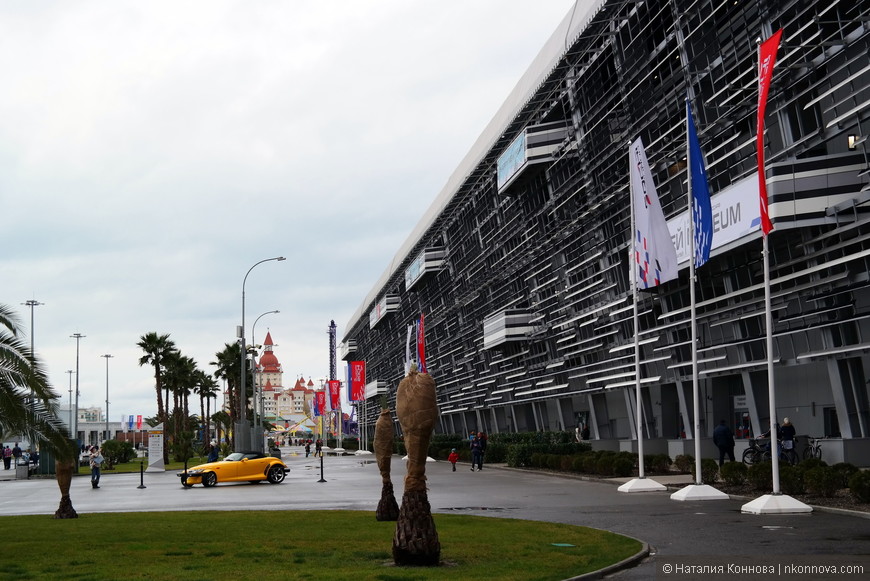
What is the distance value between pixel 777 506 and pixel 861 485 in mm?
1787

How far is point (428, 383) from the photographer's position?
42.7ft

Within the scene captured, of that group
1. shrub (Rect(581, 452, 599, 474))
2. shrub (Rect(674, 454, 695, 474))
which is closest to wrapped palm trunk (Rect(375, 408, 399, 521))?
shrub (Rect(674, 454, 695, 474))

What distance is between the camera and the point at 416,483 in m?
12.4

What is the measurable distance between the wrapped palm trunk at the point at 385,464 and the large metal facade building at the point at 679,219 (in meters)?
13.8

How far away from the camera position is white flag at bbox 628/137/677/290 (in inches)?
1016

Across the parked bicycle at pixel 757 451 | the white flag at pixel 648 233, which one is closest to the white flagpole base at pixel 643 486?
the white flag at pixel 648 233

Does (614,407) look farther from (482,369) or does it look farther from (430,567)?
(430,567)

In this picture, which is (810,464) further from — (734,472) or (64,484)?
(64,484)

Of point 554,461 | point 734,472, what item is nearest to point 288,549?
point 734,472

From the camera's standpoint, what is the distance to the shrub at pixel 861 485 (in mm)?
19000

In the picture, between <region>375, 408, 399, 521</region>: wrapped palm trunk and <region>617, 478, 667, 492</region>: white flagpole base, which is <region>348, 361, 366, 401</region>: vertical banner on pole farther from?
<region>375, 408, 399, 521</region>: wrapped palm trunk

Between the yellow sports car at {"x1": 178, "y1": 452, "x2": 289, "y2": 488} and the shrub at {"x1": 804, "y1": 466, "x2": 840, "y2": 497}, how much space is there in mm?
21753

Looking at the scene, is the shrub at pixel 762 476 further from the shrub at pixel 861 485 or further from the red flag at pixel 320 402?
the red flag at pixel 320 402

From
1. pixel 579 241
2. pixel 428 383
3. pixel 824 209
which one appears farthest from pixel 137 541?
pixel 579 241
